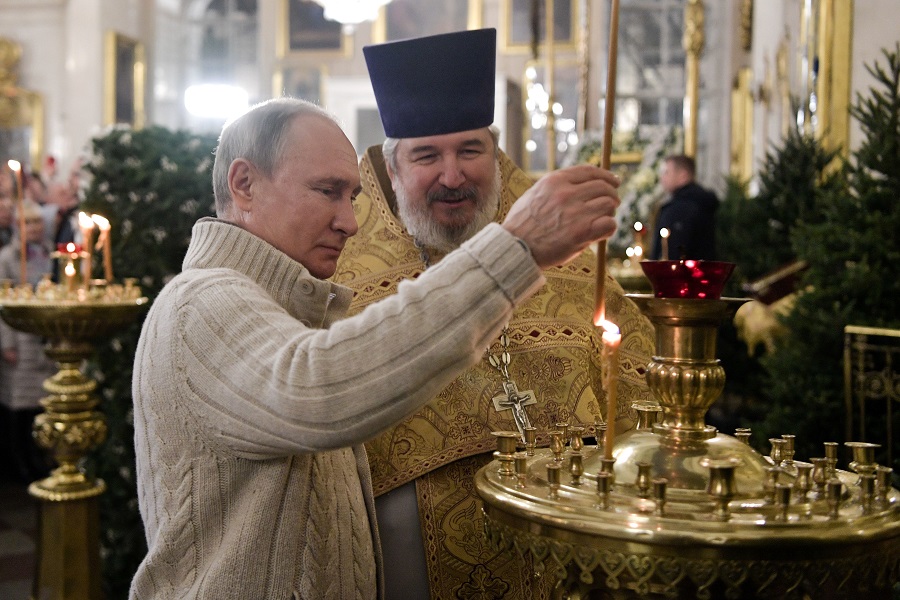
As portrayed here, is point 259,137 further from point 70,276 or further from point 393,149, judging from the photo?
point 70,276

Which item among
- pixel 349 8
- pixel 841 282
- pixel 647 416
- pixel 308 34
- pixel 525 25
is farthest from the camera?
pixel 308 34

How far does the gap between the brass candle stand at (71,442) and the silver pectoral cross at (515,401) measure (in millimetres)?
1742

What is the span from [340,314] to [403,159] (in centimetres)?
75

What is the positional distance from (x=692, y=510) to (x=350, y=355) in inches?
17.0

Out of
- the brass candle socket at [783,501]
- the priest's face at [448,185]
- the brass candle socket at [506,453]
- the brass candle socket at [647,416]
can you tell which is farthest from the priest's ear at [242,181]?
the brass candle socket at [783,501]

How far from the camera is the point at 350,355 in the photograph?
118 centimetres

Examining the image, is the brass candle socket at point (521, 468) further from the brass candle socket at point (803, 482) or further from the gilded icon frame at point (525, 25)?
the gilded icon frame at point (525, 25)

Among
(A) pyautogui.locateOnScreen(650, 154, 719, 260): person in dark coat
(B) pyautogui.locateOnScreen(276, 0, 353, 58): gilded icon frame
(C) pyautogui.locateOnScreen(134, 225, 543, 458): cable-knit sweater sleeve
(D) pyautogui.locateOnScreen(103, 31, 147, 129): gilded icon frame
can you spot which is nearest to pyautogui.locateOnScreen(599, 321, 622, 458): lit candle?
Answer: (C) pyautogui.locateOnScreen(134, 225, 543, 458): cable-knit sweater sleeve

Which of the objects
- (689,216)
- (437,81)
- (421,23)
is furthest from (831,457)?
(421,23)

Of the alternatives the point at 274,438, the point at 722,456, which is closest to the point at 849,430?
the point at 722,456

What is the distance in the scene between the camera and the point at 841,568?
975 millimetres

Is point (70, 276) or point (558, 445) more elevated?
point (70, 276)

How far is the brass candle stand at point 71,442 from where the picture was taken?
3371mm

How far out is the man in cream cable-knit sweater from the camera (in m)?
1.17
